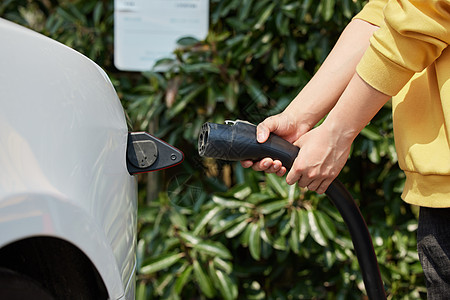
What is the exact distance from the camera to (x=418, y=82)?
1205 mm

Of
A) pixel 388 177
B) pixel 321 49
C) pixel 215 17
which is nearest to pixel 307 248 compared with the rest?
pixel 388 177

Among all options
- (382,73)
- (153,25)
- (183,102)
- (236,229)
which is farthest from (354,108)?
(153,25)

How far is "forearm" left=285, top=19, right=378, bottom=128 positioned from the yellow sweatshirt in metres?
0.14

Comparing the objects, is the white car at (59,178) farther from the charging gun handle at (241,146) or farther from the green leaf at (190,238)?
the green leaf at (190,238)

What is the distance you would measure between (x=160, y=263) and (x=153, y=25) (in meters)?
1.18

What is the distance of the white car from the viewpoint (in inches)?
37.2

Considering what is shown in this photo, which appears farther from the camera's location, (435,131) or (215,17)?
(215,17)

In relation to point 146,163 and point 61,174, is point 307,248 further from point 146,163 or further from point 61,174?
point 61,174

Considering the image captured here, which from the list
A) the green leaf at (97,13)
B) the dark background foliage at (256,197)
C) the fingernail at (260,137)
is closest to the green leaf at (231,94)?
the dark background foliage at (256,197)

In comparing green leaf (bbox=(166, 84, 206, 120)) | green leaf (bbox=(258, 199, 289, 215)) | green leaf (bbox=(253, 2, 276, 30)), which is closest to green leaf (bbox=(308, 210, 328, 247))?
green leaf (bbox=(258, 199, 289, 215))

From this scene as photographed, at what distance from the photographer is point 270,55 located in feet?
9.32

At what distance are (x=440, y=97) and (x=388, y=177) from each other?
171 cm

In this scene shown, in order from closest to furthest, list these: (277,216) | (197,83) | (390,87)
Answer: (390,87), (277,216), (197,83)

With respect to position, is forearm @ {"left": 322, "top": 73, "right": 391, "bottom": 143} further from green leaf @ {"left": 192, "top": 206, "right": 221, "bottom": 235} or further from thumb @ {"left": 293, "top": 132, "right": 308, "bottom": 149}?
green leaf @ {"left": 192, "top": 206, "right": 221, "bottom": 235}
